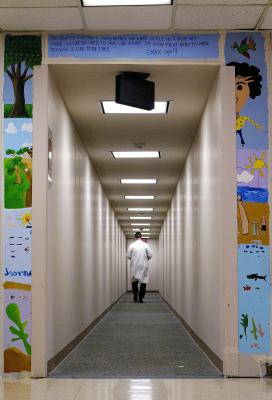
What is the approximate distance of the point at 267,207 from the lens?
548cm

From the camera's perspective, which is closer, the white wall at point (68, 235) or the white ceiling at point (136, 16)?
the white ceiling at point (136, 16)

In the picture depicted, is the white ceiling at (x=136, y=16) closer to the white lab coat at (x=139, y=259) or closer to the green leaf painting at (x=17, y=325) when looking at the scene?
the green leaf painting at (x=17, y=325)

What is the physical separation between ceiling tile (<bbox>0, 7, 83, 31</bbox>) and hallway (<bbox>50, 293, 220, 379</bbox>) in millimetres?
3019

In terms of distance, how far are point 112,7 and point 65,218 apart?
2.64 meters

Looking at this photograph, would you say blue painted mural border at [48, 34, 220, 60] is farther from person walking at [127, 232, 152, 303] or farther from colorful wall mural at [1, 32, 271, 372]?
person walking at [127, 232, 152, 303]

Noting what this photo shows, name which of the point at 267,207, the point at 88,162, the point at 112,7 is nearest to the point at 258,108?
the point at 267,207

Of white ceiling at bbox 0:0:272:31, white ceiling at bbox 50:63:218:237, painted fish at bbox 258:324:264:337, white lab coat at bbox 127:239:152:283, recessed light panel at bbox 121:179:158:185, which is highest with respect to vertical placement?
white ceiling at bbox 0:0:272:31

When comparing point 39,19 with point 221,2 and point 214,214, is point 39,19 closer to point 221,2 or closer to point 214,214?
point 221,2

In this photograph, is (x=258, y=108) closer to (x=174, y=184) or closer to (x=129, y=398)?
(x=129, y=398)

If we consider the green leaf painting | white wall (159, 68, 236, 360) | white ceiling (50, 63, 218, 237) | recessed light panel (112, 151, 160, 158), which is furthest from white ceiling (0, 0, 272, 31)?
recessed light panel (112, 151, 160, 158)

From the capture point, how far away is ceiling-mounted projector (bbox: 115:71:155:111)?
5808mm

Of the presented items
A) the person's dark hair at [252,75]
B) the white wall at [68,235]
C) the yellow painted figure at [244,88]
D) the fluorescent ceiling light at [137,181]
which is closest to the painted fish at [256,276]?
the yellow painted figure at [244,88]

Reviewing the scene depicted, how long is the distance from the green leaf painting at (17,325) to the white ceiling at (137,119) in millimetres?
2180

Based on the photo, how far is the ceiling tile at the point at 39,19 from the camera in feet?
16.9
